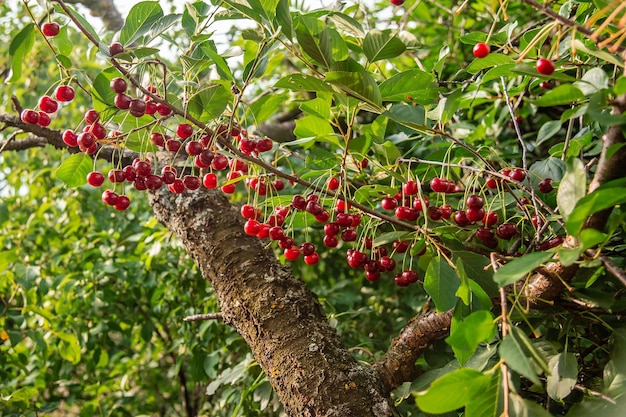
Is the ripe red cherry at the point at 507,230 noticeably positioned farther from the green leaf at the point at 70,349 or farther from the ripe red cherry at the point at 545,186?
the green leaf at the point at 70,349

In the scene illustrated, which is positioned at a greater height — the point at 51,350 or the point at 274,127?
the point at 274,127

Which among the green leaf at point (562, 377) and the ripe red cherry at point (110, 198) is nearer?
the green leaf at point (562, 377)

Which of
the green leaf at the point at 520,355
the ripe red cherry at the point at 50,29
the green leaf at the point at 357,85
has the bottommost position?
the green leaf at the point at 520,355

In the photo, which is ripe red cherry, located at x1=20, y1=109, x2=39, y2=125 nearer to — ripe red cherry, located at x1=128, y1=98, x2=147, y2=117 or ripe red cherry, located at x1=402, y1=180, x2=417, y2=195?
ripe red cherry, located at x1=128, y1=98, x2=147, y2=117

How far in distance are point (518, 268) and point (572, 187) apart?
118 millimetres

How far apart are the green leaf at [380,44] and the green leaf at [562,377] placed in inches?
19.9

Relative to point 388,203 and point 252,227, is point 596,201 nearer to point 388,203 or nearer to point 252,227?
point 388,203

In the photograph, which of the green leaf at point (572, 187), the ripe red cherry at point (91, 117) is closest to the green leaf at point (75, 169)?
the ripe red cherry at point (91, 117)

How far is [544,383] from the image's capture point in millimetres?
917

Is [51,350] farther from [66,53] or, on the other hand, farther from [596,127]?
[596,127]

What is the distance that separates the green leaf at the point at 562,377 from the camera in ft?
2.27

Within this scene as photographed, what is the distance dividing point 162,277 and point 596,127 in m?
1.51

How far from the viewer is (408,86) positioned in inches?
34.8

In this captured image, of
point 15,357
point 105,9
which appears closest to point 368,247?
point 15,357
